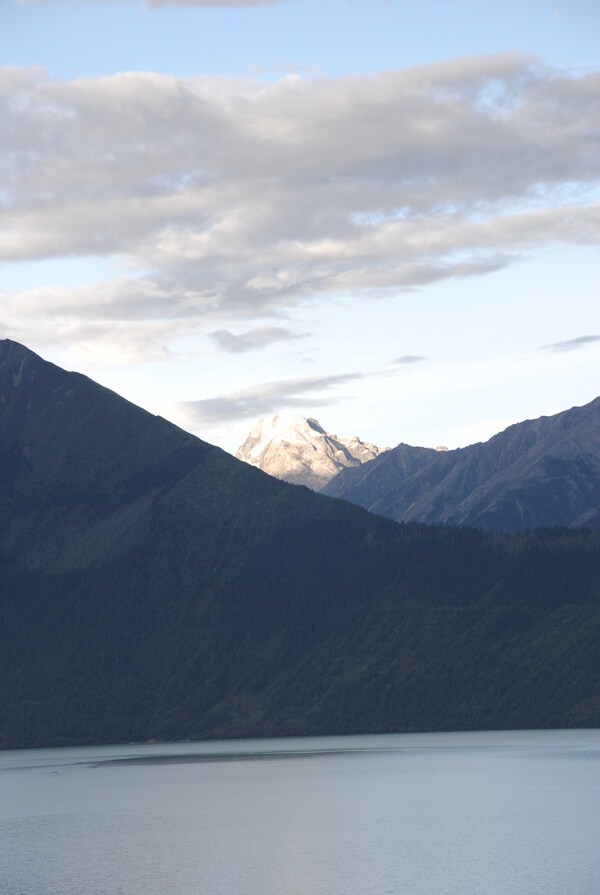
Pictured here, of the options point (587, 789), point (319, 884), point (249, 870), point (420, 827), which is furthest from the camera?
point (587, 789)

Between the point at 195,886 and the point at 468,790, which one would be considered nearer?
the point at 195,886

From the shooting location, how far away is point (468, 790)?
575 ft

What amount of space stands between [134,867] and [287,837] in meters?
21.6

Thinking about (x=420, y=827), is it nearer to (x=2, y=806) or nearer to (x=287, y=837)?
(x=287, y=837)

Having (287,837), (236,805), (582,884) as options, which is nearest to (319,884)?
(582,884)

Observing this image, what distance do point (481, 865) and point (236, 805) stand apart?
65.1 meters

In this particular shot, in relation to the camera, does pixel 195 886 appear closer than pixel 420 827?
Yes

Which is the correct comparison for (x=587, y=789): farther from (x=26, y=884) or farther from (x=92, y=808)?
(x=26, y=884)

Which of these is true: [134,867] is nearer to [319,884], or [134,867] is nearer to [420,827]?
[319,884]

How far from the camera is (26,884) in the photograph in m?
112

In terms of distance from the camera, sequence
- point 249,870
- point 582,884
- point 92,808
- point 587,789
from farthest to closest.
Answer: point 92,808 → point 587,789 → point 249,870 → point 582,884

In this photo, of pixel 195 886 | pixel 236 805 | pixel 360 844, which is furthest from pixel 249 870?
pixel 236 805

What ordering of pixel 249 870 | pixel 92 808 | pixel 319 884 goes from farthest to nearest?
pixel 92 808, pixel 249 870, pixel 319 884

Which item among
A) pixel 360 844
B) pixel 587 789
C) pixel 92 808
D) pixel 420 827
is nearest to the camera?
pixel 360 844
